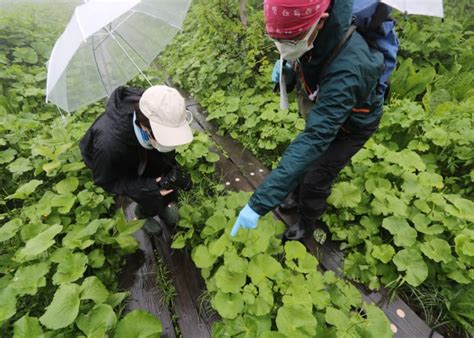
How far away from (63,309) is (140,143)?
1.09m

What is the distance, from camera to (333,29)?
1.39m

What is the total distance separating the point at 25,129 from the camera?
333 cm

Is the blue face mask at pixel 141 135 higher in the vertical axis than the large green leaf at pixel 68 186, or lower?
higher

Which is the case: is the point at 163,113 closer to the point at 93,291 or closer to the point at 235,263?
the point at 235,263

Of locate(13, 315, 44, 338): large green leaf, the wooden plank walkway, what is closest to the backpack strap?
the wooden plank walkway

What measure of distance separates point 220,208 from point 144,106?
1124 millimetres

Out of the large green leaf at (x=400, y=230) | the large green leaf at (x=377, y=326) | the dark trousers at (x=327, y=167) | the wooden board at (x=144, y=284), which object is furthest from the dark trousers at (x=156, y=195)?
the large green leaf at (x=400, y=230)

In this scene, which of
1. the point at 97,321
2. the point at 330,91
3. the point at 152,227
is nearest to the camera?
the point at 330,91

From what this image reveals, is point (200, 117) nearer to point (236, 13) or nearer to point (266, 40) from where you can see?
point (266, 40)

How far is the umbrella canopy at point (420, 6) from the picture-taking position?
316 centimetres

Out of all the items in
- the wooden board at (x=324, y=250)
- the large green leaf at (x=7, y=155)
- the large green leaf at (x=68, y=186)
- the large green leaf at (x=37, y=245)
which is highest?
the large green leaf at (x=37, y=245)

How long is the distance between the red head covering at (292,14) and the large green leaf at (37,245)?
1.94m

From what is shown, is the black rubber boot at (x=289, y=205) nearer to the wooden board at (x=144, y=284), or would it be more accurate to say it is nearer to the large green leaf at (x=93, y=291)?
the wooden board at (x=144, y=284)

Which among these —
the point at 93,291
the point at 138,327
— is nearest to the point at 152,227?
the point at 93,291
